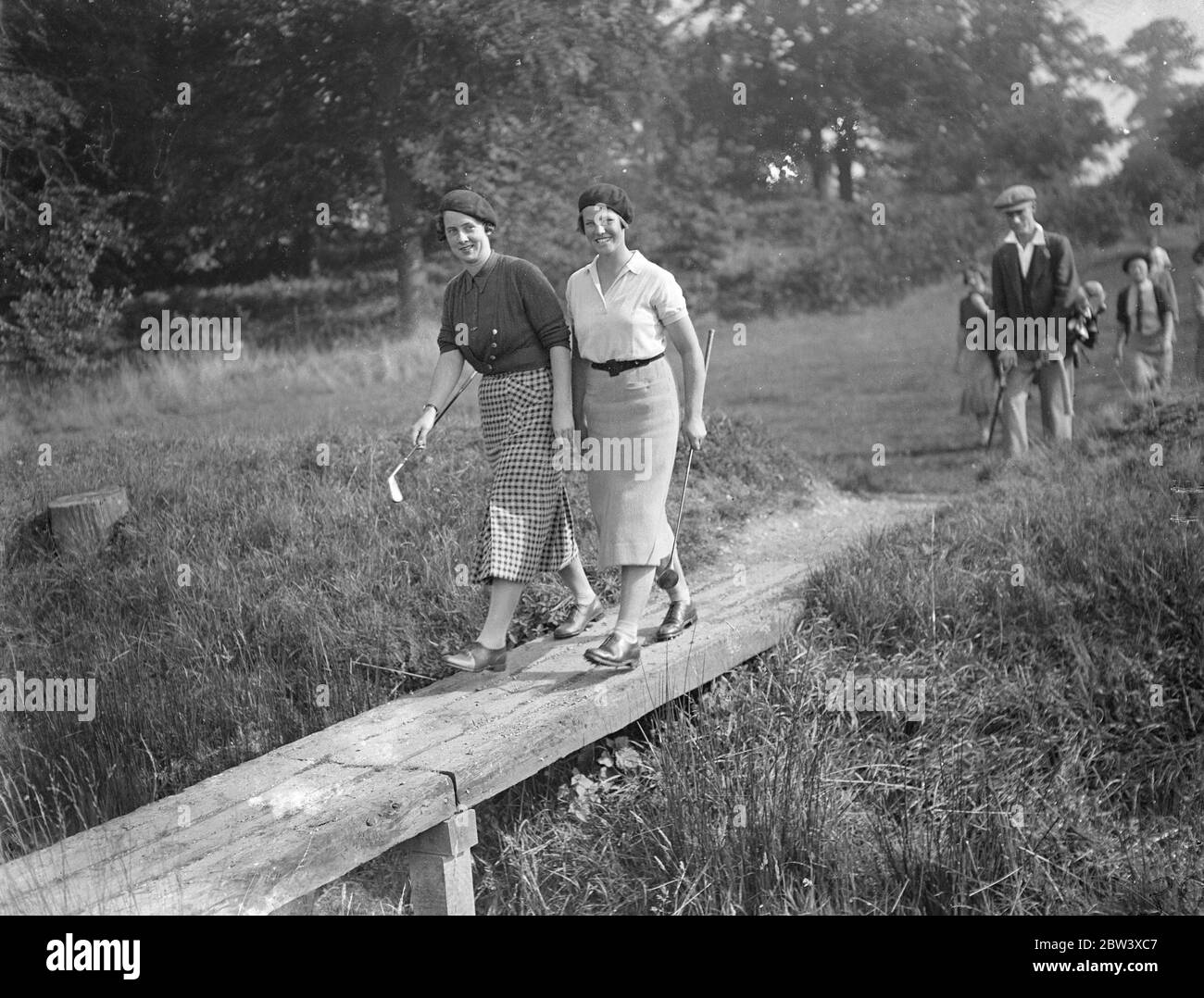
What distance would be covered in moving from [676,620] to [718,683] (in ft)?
1.23

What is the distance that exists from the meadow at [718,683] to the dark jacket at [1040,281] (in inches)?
22.4

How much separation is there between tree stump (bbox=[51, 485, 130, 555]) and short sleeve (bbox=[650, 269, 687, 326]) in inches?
146

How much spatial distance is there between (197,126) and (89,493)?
2.41 m

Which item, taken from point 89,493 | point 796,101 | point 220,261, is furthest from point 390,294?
point 796,101

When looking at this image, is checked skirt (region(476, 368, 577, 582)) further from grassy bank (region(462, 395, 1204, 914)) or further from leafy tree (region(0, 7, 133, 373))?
leafy tree (region(0, 7, 133, 373))

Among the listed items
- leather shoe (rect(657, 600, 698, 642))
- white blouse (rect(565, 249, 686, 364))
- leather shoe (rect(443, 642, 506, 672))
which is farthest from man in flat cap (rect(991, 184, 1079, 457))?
leather shoe (rect(443, 642, 506, 672))

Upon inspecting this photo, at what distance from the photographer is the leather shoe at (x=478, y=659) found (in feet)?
14.9

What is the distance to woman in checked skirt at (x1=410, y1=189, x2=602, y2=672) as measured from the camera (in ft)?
14.9

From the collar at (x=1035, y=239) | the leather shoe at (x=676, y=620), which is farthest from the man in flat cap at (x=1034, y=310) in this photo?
the leather shoe at (x=676, y=620)

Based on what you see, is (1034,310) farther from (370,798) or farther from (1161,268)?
(370,798)

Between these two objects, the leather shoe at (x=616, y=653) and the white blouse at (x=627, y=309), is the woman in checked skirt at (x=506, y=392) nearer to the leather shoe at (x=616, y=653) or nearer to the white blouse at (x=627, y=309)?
the white blouse at (x=627, y=309)

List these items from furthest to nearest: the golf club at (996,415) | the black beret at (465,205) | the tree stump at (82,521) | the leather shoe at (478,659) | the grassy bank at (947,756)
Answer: the golf club at (996,415) → the tree stump at (82,521) → the leather shoe at (478,659) → the black beret at (465,205) → the grassy bank at (947,756)
